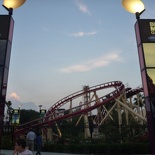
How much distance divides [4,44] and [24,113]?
250 feet

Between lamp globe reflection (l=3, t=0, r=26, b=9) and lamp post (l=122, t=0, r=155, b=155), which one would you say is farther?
lamp globe reflection (l=3, t=0, r=26, b=9)

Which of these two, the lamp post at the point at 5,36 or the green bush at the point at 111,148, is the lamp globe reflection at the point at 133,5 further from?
the green bush at the point at 111,148

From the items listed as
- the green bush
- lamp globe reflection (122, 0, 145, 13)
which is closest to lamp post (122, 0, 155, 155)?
lamp globe reflection (122, 0, 145, 13)

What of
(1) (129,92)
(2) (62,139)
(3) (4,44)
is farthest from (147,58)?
(1) (129,92)

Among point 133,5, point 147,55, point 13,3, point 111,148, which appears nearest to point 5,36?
point 13,3

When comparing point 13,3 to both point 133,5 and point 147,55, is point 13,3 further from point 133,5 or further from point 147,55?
point 147,55

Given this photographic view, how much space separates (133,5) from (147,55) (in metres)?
1.89

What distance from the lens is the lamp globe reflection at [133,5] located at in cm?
812

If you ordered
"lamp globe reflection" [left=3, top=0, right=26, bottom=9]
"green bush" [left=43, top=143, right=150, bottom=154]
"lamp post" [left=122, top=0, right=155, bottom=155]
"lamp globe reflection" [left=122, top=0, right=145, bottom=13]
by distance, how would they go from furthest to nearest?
"green bush" [left=43, top=143, right=150, bottom=154] < "lamp globe reflection" [left=122, top=0, right=145, bottom=13] < "lamp globe reflection" [left=3, top=0, right=26, bottom=9] < "lamp post" [left=122, top=0, right=155, bottom=155]

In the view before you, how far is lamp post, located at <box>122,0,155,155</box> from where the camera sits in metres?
7.22

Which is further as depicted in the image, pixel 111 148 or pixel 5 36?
pixel 111 148

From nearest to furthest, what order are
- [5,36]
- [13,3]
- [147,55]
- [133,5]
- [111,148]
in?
[147,55], [5,36], [13,3], [133,5], [111,148]

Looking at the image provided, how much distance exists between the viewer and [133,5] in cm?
815

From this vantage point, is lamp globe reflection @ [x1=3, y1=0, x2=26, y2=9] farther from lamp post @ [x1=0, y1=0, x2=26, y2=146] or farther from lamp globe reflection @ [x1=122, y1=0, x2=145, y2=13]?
lamp globe reflection @ [x1=122, y1=0, x2=145, y2=13]
